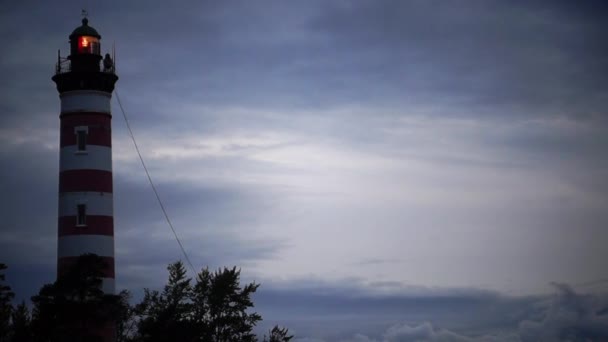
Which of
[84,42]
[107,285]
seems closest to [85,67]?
[84,42]

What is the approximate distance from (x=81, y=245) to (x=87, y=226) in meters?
1.23

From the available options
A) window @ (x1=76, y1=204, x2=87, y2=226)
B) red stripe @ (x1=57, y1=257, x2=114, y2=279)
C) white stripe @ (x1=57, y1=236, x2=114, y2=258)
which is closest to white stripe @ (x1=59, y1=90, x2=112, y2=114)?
window @ (x1=76, y1=204, x2=87, y2=226)

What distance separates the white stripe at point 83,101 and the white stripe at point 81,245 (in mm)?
8098

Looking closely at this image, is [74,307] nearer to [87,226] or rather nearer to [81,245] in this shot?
[81,245]

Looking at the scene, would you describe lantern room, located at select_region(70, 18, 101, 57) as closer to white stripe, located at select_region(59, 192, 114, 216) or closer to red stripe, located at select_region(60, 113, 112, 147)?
red stripe, located at select_region(60, 113, 112, 147)

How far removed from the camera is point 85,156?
196 feet

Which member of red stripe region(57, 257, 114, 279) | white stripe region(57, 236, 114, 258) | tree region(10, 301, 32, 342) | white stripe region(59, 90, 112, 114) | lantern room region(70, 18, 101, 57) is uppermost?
lantern room region(70, 18, 101, 57)

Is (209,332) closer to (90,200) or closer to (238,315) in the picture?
(238,315)

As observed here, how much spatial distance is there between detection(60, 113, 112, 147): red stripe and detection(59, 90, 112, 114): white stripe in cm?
33

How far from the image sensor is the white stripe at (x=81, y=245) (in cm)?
5853

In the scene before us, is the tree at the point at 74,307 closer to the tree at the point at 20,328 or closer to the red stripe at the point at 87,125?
the tree at the point at 20,328

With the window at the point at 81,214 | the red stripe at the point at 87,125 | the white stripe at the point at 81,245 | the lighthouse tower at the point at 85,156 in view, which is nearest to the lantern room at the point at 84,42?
the lighthouse tower at the point at 85,156

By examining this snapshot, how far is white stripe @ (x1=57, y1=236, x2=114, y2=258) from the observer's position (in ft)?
192

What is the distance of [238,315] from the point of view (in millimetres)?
61781
